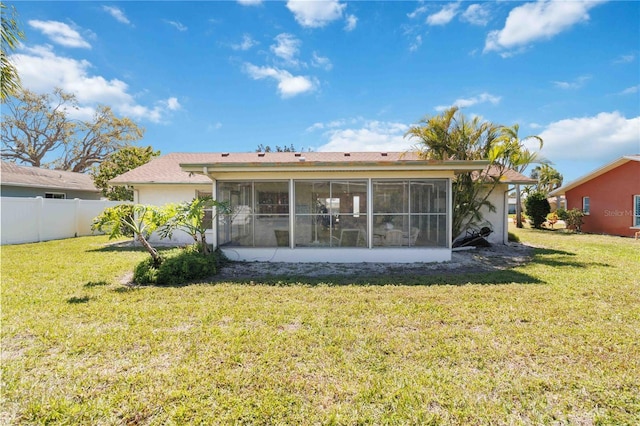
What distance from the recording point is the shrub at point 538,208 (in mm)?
20344

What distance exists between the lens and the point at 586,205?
18.6 m

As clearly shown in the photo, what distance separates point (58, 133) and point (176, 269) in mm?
32260

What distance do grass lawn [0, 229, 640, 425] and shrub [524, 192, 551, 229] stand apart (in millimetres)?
16661

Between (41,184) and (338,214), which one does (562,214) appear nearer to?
(338,214)

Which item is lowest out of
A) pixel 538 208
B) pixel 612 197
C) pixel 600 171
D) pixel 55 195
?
pixel 538 208

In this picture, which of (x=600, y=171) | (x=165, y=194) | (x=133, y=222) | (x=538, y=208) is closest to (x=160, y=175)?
(x=165, y=194)

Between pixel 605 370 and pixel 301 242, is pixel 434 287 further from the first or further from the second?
pixel 301 242

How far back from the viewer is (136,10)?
29.9ft

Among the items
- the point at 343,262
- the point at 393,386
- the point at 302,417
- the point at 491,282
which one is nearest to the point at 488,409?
the point at 393,386

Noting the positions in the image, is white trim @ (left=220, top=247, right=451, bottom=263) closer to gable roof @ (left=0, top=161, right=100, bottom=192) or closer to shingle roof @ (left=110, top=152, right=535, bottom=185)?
shingle roof @ (left=110, top=152, right=535, bottom=185)

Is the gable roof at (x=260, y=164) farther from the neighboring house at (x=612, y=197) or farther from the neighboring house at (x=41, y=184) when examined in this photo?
the neighboring house at (x=612, y=197)

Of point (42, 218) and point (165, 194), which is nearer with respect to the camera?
point (165, 194)

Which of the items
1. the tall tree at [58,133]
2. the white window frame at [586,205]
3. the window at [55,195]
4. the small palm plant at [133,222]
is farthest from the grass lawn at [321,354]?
the tall tree at [58,133]

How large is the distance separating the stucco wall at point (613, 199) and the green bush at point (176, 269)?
2003 centimetres
